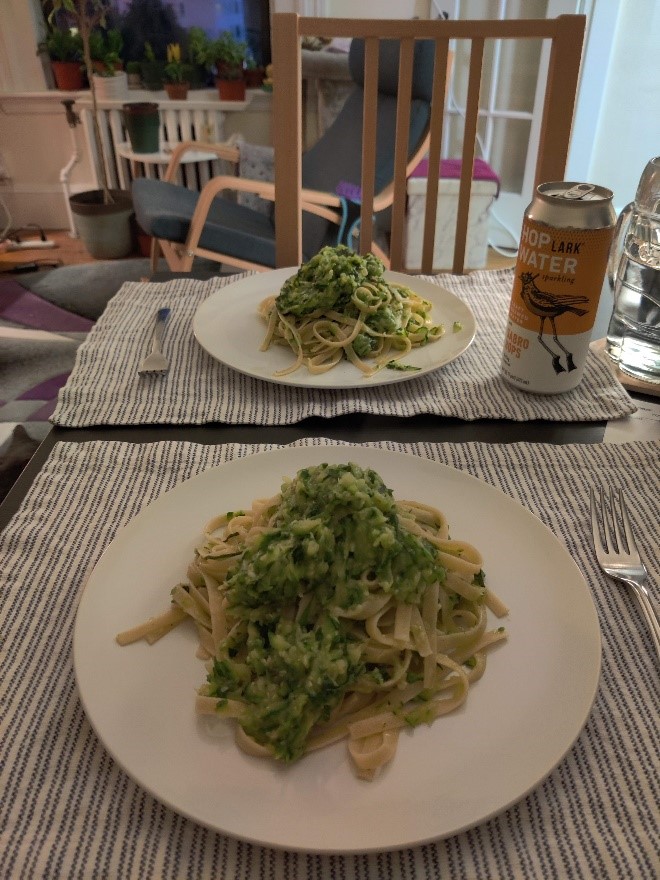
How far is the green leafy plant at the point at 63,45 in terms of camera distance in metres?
3.88

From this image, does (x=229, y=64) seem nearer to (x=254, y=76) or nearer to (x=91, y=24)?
(x=254, y=76)

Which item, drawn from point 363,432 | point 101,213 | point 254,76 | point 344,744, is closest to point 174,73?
point 254,76

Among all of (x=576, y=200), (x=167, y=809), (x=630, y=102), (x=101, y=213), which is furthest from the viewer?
(x=101, y=213)

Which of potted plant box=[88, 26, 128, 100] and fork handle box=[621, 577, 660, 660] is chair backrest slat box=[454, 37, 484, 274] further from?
potted plant box=[88, 26, 128, 100]

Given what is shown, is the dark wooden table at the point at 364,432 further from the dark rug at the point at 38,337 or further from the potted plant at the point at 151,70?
the potted plant at the point at 151,70

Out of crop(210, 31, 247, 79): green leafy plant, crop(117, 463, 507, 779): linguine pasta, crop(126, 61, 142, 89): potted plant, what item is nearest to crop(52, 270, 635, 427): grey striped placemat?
crop(117, 463, 507, 779): linguine pasta

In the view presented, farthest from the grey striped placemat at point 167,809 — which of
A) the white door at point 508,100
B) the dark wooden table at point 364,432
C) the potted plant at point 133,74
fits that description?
the potted plant at point 133,74

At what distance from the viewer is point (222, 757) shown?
47 cm

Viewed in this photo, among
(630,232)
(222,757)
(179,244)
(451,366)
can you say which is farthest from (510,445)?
(179,244)

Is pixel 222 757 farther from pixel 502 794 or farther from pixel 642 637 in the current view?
pixel 642 637

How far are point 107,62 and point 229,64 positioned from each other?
2.23 feet

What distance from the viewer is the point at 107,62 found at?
3961 mm

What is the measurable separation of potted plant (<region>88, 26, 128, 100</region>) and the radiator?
0.26 ft

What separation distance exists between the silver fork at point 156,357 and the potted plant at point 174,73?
3.44 meters
